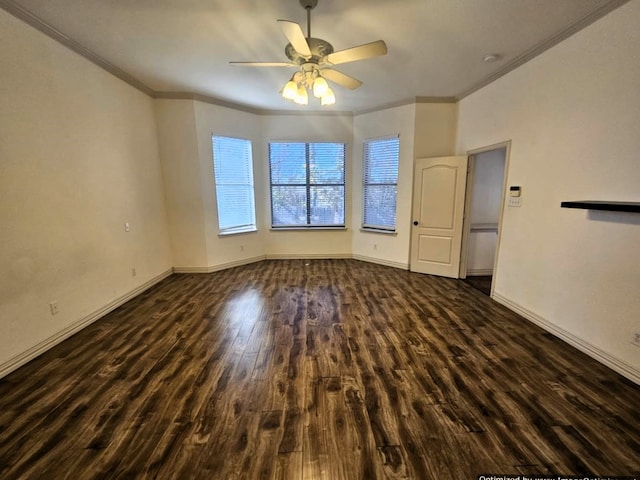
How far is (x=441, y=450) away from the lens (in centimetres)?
155

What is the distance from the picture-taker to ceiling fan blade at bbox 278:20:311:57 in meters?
1.77

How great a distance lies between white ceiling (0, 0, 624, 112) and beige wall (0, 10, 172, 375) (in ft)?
1.24

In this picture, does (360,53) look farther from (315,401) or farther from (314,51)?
(315,401)

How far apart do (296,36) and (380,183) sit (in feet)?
11.6

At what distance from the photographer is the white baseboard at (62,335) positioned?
220 centimetres

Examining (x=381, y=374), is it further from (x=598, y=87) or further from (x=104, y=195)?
(x=104, y=195)

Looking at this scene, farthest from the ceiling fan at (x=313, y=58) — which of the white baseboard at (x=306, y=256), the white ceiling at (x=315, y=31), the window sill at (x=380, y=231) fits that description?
the white baseboard at (x=306, y=256)

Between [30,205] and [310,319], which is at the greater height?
[30,205]

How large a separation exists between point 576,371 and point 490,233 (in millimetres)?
2707

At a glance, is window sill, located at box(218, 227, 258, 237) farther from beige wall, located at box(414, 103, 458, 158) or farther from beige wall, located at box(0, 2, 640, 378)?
beige wall, located at box(414, 103, 458, 158)

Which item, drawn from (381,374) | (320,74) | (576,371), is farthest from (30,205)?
(576,371)

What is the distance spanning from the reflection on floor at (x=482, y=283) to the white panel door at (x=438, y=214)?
0.24 metres

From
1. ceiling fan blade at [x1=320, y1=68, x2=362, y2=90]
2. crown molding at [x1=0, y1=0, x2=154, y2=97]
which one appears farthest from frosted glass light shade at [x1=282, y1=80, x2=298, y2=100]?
crown molding at [x1=0, y1=0, x2=154, y2=97]

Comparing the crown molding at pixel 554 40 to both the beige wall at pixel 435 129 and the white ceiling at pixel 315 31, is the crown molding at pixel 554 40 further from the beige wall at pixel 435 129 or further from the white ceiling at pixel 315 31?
the beige wall at pixel 435 129
